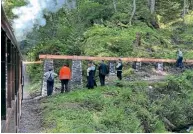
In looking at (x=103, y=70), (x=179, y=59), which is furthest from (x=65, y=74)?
(x=179, y=59)

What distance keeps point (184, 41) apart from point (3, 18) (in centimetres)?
3418

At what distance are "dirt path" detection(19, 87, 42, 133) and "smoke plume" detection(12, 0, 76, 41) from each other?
668 inches

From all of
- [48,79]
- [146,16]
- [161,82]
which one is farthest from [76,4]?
[48,79]

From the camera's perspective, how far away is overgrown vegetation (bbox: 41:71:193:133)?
627 inches

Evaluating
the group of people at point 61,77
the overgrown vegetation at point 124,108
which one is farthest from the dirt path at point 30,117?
the group of people at point 61,77

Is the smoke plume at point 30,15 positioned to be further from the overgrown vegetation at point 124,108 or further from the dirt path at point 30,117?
the dirt path at point 30,117

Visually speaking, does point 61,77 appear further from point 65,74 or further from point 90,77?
point 90,77

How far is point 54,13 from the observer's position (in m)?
40.2

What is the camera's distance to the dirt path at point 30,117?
1588cm

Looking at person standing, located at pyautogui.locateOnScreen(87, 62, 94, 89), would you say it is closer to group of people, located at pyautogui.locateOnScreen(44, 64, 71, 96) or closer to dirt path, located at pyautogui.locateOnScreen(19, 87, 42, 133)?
group of people, located at pyautogui.locateOnScreen(44, 64, 71, 96)

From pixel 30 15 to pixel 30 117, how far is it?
22.6 meters

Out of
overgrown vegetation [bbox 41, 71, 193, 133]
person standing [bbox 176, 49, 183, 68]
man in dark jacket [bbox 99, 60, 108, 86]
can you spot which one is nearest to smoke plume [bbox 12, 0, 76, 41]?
person standing [bbox 176, 49, 183, 68]

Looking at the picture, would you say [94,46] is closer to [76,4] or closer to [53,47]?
[53,47]

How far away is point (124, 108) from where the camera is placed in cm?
1939
